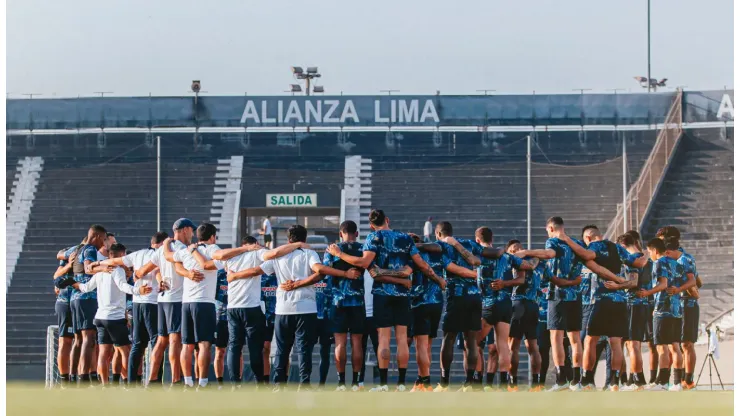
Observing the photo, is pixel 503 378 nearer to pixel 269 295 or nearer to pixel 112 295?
pixel 269 295


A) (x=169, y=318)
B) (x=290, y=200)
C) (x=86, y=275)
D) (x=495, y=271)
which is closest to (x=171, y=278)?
(x=169, y=318)

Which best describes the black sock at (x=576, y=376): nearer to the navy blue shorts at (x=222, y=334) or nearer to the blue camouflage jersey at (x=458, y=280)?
the blue camouflage jersey at (x=458, y=280)

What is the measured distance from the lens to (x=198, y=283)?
469 inches

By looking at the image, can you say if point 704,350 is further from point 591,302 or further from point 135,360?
point 135,360

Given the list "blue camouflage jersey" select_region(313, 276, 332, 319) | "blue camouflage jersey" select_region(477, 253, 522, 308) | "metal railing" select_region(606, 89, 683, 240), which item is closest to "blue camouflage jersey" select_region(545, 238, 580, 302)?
"blue camouflage jersey" select_region(477, 253, 522, 308)

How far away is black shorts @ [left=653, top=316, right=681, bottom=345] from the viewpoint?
12.7 m

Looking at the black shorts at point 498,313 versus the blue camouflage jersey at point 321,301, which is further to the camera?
the blue camouflage jersey at point 321,301

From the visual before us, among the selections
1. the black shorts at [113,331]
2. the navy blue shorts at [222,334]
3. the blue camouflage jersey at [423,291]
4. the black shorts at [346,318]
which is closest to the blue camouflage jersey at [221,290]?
the navy blue shorts at [222,334]

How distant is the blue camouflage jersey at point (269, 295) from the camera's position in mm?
13008

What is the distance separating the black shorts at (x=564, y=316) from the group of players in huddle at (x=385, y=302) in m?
0.01

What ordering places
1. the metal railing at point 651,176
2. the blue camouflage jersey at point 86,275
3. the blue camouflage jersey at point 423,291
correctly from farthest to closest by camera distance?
the metal railing at point 651,176
the blue camouflage jersey at point 86,275
the blue camouflage jersey at point 423,291

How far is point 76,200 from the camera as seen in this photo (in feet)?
120

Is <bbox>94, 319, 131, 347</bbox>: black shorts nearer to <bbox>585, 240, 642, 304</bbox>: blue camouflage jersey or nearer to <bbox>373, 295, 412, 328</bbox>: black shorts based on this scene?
<bbox>373, 295, 412, 328</bbox>: black shorts

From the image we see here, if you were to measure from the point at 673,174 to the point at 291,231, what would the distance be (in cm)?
2519
